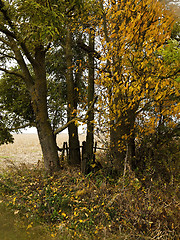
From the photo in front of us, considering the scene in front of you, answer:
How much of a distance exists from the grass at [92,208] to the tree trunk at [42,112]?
74 centimetres

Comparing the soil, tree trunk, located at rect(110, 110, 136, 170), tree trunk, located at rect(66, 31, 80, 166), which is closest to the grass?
tree trunk, located at rect(110, 110, 136, 170)

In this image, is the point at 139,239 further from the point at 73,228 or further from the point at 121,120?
the point at 121,120

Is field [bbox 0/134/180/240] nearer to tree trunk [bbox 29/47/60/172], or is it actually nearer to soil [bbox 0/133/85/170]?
tree trunk [bbox 29/47/60/172]

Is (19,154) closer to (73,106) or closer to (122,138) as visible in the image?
(73,106)

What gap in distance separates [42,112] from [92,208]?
12.9 feet

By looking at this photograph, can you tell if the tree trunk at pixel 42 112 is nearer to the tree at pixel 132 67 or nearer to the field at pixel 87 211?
the field at pixel 87 211

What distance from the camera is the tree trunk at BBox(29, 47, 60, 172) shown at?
→ 7.62m

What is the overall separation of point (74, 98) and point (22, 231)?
5251 millimetres

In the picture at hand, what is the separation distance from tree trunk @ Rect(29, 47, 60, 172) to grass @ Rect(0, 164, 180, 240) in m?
0.74

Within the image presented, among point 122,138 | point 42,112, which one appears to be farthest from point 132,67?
point 42,112

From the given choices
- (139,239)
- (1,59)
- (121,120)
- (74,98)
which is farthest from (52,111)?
(139,239)

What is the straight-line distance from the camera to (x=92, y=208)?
5133 millimetres

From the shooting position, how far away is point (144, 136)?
7.12m

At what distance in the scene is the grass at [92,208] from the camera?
4.54m
